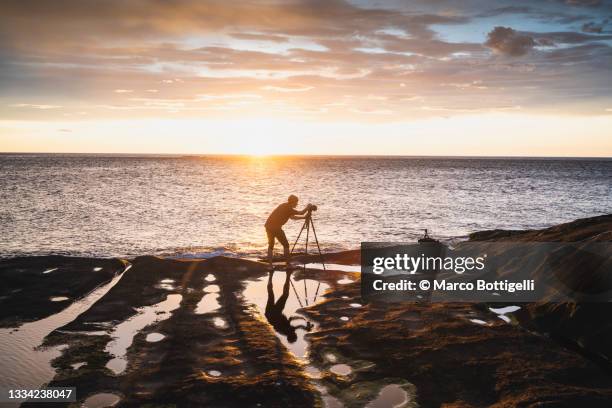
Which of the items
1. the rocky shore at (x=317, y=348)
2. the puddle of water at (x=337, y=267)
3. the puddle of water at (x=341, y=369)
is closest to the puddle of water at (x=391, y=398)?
the rocky shore at (x=317, y=348)

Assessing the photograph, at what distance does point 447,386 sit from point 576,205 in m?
52.8

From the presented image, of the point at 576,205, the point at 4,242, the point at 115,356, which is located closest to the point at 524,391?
the point at 115,356

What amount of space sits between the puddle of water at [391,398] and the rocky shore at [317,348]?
35mm

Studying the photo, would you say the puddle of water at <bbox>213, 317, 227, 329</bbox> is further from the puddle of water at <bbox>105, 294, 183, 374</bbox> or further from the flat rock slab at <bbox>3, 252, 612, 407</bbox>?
the puddle of water at <bbox>105, 294, 183, 374</bbox>

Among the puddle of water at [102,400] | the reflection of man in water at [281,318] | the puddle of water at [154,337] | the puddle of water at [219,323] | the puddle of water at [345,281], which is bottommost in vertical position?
the puddle of water at [345,281]

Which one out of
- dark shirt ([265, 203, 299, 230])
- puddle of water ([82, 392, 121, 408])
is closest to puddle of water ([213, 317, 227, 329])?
puddle of water ([82, 392, 121, 408])

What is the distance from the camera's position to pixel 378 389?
7719 mm

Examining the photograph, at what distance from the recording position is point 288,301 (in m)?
13.4

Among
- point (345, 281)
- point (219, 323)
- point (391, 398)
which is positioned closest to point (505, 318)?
point (391, 398)

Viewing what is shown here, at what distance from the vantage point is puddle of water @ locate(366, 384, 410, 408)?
722 centimetres

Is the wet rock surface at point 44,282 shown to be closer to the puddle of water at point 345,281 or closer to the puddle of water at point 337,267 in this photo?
the puddle of water at point 337,267

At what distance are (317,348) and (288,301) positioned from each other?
3.96 m

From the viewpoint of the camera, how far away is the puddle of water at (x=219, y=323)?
425 inches

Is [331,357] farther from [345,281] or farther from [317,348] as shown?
[345,281]
